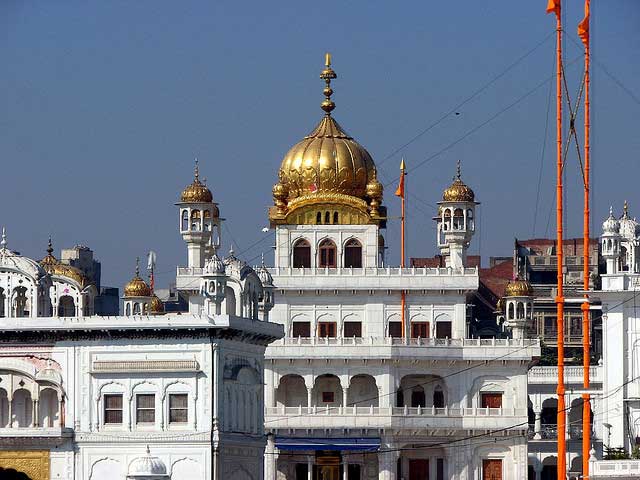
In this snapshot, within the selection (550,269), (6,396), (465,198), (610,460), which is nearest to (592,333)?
(550,269)

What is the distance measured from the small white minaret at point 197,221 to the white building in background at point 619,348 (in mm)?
17377

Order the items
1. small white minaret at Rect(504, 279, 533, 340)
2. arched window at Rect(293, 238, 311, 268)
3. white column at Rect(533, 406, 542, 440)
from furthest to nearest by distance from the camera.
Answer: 1. white column at Rect(533, 406, 542, 440)
2. small white minaret at Rect(504, 279, 533, 340)
3. arched window at Rect(293, 238, 311, 268)

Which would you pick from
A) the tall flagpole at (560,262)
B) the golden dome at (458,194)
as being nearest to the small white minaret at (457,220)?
the golden dome at (458,194)

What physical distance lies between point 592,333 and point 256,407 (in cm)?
6764

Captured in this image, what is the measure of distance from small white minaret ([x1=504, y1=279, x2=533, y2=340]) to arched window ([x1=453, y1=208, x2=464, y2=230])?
3.82 m

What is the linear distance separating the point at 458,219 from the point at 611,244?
6.99 meters

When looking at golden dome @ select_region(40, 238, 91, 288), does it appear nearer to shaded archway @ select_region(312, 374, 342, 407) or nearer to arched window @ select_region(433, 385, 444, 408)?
shaded archway @ select_region(312, 374, 342, 407)

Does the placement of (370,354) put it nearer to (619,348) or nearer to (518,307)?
(518,307)

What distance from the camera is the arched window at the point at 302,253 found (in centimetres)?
11794

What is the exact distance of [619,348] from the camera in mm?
118688

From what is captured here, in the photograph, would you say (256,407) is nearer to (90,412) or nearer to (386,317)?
(90,412)

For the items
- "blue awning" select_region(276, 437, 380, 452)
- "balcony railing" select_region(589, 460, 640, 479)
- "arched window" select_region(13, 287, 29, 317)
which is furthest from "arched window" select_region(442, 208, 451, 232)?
"arched window" select_region(13, 287, 29, 317)

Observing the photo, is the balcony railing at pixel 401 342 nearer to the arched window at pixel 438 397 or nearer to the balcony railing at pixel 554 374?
the arched window at pixel 438 397

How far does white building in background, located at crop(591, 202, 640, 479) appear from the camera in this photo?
387 feet
